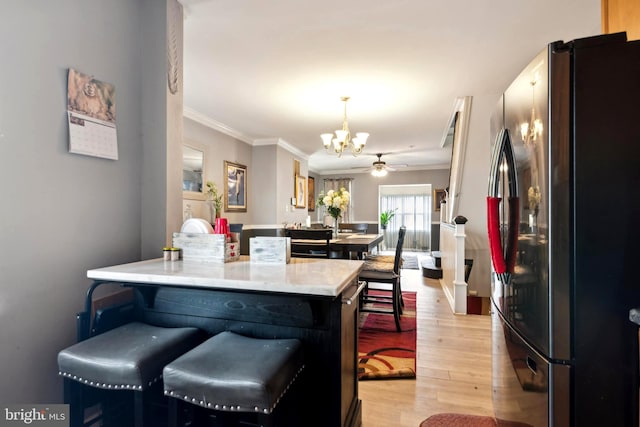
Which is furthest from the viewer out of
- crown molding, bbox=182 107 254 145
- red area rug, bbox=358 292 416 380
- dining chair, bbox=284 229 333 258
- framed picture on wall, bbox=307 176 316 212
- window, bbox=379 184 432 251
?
window, bbox=379 184 432 251

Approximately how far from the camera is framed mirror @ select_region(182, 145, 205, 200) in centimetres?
371

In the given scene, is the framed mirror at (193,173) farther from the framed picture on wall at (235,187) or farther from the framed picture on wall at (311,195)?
the framed picture on wall at (311,195)

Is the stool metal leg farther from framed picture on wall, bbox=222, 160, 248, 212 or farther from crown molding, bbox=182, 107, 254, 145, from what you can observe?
framed picture on wall, bbox=222, 160, 248, 212

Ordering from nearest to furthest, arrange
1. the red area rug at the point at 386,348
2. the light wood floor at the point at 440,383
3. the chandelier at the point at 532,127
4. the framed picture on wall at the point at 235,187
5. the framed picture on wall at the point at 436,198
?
the chandelier at the point at 532,127 → the light wood floor at the point at 440,383 → the red area rug at the point at 386,348 → the framed picture on wall at the point at 235,187 → the framed picture on wall at the point at 436,198

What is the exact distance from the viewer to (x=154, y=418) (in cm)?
148

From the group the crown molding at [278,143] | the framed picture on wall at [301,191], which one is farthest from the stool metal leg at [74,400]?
the framed picture on wall at [301,191]

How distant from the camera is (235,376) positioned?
940 mm

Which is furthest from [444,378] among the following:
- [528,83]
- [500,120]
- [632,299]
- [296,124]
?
[296,124]

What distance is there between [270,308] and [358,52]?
2.12 metres

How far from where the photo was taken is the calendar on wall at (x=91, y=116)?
1.35 m

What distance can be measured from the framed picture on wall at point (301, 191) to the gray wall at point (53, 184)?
14.7ft

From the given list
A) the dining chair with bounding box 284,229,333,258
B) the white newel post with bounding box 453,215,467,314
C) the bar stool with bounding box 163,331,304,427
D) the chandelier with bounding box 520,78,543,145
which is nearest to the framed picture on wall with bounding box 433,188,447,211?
the white newel post with bounding box 453,215,467,314

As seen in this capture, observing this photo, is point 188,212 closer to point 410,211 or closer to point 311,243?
point 311,243

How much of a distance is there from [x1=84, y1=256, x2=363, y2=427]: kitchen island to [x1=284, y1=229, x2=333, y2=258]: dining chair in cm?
Result: 171
